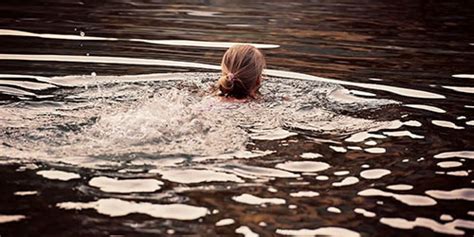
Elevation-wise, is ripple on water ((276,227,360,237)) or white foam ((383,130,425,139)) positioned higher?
ripple on water ((276,227,360,237))

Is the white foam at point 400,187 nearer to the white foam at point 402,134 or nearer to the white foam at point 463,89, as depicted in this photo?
the white foam at point 402,134

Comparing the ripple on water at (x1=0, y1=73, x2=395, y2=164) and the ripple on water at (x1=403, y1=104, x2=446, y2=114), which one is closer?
the ripple on water at (x1=0, y1=73, x2=395, y2=164)

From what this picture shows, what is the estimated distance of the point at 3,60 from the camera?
9812 mm

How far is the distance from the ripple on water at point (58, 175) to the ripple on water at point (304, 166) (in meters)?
1.38

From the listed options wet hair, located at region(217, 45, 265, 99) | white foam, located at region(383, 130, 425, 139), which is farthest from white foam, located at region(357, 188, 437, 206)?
wet hair, located at region(217, 45, 265, 99)

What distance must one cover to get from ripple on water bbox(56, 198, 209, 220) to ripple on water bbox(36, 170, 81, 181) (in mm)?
406

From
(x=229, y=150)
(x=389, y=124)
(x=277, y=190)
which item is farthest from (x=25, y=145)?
(x=389, y=124)

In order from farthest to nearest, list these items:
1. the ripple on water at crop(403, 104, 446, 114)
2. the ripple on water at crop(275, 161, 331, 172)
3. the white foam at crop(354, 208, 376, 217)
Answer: the ripple on water at crop(403, 104, 446, 114) → the ripple on water at crop(275, 161, 331, 172) → the white foam at crop(354, 208, 376, 217)

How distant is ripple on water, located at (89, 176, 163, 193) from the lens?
4852 millimetres

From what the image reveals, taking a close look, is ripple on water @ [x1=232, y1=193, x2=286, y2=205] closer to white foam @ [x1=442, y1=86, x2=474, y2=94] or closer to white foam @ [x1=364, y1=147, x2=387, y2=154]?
white foam @ [x1=364, y1=147, x2=387, y2=154]

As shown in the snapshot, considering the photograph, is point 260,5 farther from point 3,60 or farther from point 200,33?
point 3,60

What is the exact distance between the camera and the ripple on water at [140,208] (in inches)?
176

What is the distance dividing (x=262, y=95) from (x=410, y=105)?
1501 mm

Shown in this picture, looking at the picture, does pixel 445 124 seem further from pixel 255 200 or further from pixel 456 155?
pixel 255 200
